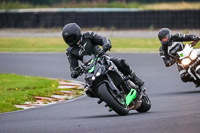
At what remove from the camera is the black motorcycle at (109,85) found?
8805 mm

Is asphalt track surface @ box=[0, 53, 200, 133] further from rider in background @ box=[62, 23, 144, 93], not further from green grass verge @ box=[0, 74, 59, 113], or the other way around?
green grass verge @ box=[0, 74, 59, 113]

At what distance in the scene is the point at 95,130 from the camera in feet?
24.9

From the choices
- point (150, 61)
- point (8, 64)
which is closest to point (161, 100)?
point (150, 61)

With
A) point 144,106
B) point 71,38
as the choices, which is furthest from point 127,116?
point 71,38

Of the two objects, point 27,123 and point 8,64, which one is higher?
point 27,123

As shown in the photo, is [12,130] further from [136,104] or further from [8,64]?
[8,64]

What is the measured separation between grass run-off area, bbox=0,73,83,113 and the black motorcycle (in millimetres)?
3125

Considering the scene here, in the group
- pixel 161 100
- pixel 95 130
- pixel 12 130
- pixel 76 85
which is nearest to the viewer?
pixel 95 130

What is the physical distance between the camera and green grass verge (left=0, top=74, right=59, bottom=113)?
492 inches

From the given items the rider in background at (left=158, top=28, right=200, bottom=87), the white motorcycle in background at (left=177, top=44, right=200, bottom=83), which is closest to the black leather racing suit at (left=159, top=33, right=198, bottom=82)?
the rider in background at (left=158, top=28, right=200, bottom=87)

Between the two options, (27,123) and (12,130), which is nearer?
(12,130)

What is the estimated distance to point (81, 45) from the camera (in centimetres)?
952

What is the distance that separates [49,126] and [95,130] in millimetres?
949

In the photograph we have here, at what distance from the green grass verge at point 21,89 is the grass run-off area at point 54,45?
1068cm
